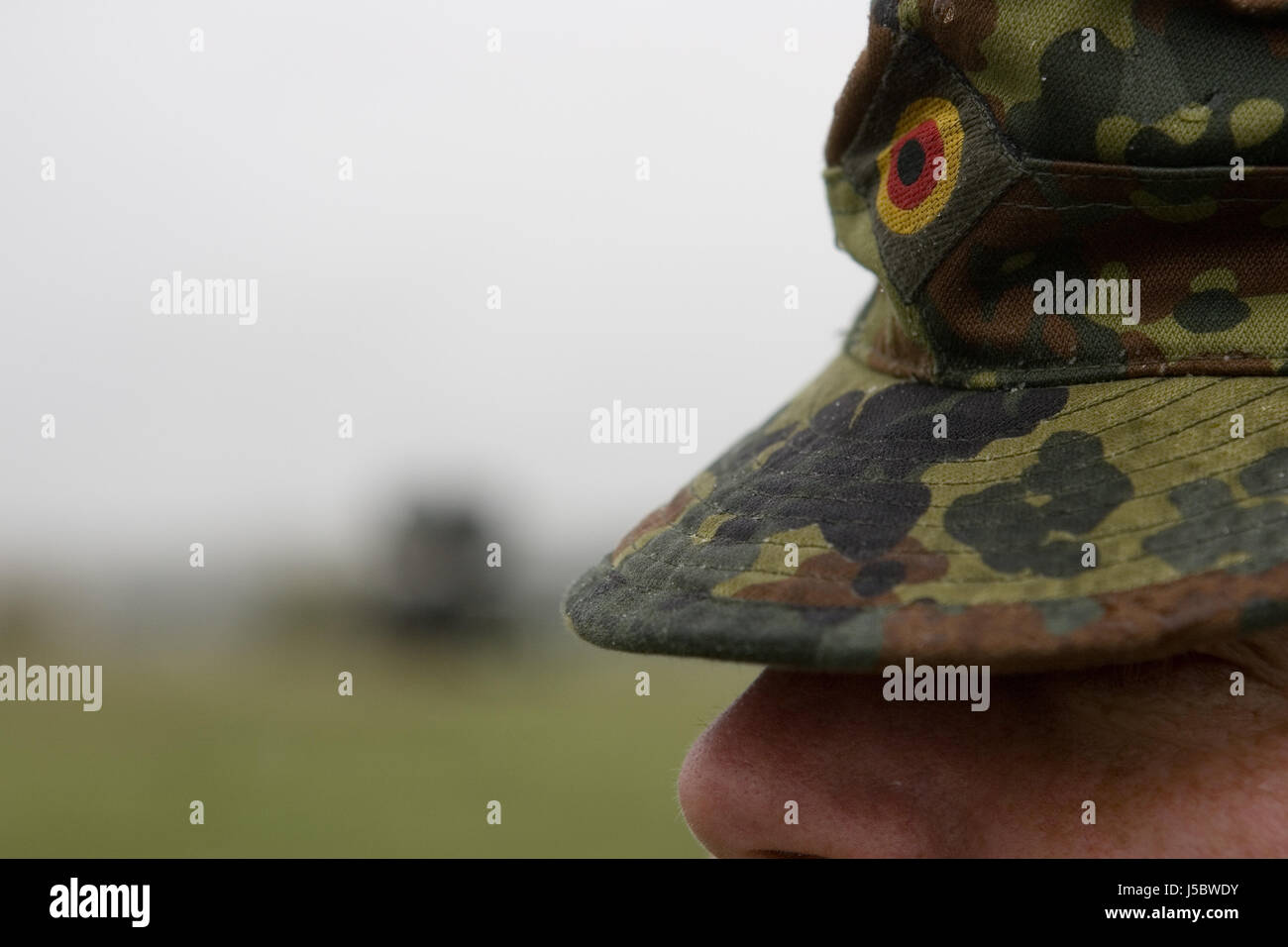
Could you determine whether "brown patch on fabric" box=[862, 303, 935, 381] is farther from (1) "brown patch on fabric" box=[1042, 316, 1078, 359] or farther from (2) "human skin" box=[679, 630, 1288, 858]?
(2) "human skin" box=[679, 630, 1288, 858]

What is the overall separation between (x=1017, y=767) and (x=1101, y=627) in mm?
324

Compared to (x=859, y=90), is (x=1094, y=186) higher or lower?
lower

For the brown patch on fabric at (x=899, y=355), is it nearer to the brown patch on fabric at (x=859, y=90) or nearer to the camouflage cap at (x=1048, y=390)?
the camouflage cap at (x=1048, y=390)

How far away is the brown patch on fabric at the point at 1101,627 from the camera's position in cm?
88

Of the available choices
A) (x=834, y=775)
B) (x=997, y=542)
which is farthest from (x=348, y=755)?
(x=997, y=542)

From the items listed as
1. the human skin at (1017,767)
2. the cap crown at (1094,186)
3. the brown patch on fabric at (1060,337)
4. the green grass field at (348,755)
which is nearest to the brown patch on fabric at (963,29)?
the cap crown at (1094,186)

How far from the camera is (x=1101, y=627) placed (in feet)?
2.96

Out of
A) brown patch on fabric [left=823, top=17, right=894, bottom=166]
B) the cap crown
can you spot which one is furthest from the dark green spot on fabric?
brown patch on fabric [left=823, top=17, right=894, bottom=166]

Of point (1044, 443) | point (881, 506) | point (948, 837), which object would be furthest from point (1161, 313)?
point (948, 837)

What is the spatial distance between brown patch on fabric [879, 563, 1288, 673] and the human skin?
248 millimetres

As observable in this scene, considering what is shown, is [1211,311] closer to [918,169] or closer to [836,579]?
[918,169]

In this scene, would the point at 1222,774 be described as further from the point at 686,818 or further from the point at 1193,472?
the point at 686,818

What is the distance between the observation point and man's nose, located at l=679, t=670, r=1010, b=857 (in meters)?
1.19

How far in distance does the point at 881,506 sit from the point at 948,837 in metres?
0.35
